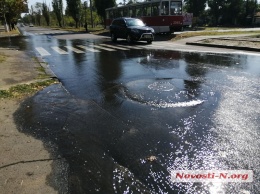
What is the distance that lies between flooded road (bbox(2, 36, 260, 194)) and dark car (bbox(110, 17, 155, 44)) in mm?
12109

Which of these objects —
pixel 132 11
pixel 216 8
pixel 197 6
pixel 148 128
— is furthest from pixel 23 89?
pixel 216 8

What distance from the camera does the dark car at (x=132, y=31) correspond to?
20.2 meters

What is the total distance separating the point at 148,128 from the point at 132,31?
16653 mm

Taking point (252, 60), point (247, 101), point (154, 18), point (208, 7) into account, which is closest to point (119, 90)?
point (247, 101)

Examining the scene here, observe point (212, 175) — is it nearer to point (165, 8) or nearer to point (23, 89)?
point (23, 89)

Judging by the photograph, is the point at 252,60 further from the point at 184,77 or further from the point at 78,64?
the point at 78,64

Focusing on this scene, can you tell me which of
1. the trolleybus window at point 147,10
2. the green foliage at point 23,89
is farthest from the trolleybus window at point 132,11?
the green foliage at point 23,89

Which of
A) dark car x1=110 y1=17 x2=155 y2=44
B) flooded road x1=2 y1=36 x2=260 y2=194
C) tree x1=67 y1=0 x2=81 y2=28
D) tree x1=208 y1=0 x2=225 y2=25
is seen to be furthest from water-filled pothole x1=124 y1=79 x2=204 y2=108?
tree x1=208 y1=0 x2=225 y2=25

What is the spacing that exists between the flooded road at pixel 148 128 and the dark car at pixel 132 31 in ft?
39.7

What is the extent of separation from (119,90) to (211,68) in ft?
14.1

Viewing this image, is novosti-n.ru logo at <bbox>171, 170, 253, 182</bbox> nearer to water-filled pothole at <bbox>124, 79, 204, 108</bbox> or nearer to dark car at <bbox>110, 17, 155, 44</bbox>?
water-filled pothole at <bbox>124, 79, 204, 108</bbox>

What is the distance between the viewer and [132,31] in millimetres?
20375

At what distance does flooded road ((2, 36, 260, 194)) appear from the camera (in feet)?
10.8

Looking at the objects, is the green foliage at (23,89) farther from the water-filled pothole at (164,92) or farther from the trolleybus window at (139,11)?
the trolleybus window at (139,11)
